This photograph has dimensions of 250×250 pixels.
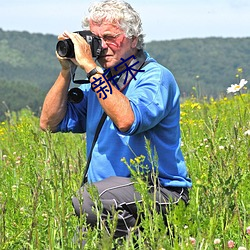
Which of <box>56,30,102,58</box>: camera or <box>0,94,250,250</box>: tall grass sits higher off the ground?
<box>56,30,102,58</box>: camera

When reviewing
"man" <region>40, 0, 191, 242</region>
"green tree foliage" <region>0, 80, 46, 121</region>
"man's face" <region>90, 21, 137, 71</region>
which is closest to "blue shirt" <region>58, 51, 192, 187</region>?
"man" <region>40, 0, 191, 242</region>

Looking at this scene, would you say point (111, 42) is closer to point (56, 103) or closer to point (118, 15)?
point (118, 15)

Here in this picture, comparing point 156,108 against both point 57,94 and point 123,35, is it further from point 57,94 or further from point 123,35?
point 57,94

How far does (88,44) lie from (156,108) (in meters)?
A: 0.47

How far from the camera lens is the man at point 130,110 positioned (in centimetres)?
330

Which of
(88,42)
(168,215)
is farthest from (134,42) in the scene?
(168,215)

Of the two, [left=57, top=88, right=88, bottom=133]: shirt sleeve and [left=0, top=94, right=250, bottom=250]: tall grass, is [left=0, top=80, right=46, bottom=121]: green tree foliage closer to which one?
[left=57, top=88, right=88, bottom=133]: shirt sleeve

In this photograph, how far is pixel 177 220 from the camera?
222 cm

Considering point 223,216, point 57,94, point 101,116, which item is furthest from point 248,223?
point 57,94

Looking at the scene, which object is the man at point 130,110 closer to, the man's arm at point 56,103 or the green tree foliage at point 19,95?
the man's arm at point 56,103

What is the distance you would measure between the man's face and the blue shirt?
5.7 inches

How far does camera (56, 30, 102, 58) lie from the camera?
342cm

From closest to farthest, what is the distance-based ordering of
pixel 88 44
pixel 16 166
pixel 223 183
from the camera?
pixel 223 183
pixel 88 44
pixel 16 166

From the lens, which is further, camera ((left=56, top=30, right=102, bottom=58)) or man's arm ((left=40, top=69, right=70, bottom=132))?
man's arm ((left=40, top=69, right=70, bottom=132))
